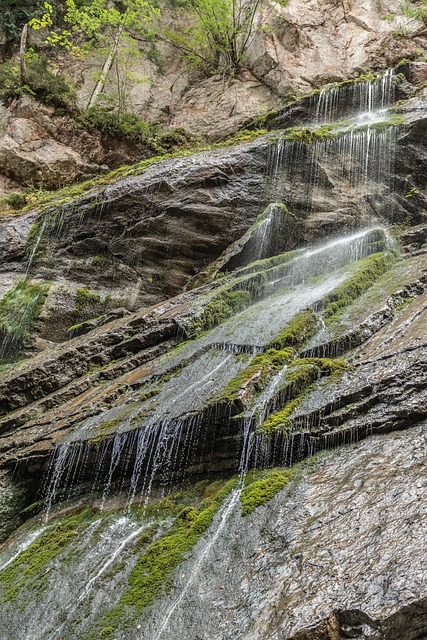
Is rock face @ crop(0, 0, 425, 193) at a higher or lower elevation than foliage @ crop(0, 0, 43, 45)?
lower

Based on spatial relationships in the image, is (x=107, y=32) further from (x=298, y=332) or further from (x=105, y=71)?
(x=298, y=332)

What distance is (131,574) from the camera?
16.6ft

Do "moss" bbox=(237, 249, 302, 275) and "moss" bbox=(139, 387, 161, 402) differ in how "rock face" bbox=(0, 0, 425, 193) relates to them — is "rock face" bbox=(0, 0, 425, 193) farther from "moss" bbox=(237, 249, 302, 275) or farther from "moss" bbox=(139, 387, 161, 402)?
"moss" bbox=(139, 387, 161, 402)

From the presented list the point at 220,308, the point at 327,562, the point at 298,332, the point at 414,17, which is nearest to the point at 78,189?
the point at 220,308

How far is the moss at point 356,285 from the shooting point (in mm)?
8531

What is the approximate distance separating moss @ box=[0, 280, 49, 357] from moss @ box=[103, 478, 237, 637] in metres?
8.56

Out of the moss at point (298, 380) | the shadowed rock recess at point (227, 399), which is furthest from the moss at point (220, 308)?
the moss at point (298, 380)

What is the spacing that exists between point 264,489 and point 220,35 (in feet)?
71.0

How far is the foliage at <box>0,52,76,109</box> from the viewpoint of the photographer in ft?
66.1

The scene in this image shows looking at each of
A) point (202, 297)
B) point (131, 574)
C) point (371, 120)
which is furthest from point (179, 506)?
point (371, 120)

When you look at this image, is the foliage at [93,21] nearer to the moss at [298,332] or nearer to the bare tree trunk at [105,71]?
the bare tree trunk at [105,71]

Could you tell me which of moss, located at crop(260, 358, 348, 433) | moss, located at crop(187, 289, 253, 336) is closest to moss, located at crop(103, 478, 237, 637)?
moss, located at crop(260, 358, 348, 433)

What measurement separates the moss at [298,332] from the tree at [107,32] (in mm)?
15739

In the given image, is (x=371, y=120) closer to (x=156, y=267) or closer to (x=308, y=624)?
(x=156, y=267)
